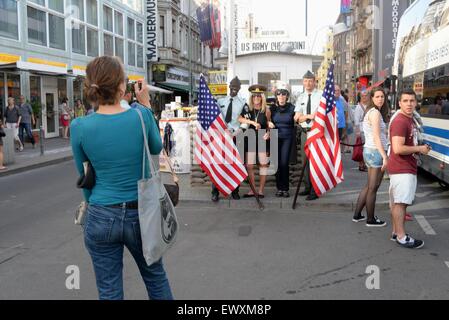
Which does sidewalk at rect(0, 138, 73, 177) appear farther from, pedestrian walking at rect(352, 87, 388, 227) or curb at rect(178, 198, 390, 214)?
pedestrian walking at rect(352, 87, 388, 227)

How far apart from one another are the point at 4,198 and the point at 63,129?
1458cm

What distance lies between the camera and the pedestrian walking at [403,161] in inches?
213

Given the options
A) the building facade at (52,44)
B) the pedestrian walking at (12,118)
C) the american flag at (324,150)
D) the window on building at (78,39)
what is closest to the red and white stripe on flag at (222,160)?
the american flag at (324,150)

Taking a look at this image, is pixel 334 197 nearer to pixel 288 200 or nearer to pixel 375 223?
pixel 288 200

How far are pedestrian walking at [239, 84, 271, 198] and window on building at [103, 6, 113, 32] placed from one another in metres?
24.5

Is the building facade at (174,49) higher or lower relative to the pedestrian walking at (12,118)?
higher

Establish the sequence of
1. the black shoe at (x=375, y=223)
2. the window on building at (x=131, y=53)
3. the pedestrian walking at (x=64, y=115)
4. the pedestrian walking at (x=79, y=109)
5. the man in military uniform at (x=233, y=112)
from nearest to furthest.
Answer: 1. the black shoe at (x=375, y=223)
2. the man in military uniform at (x=233, y=112)
3. the pedestrian walking at (x=64, y=115)
4. the pedestrian walking at (x=79, y=109)
5. the window on building at (x=131, y=53)

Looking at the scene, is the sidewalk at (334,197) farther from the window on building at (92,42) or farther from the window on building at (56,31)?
the window on building at (92,42)

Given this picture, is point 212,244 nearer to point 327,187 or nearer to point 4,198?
point 327,187

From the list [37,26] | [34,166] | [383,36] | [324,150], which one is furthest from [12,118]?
[383,36]

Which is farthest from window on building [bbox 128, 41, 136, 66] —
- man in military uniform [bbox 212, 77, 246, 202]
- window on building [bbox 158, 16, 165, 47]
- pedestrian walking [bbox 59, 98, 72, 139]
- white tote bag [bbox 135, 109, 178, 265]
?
white tote bag [bbox 135, 109, 178, 265]

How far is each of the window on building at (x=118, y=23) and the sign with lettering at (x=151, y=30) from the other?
200 inches

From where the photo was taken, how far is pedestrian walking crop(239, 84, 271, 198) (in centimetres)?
805

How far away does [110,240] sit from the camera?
2.85 metres
